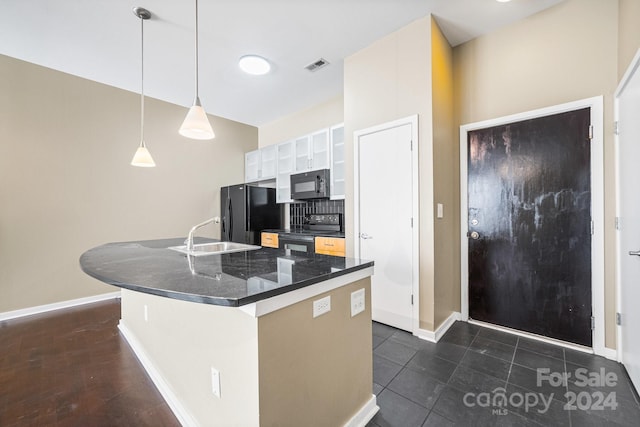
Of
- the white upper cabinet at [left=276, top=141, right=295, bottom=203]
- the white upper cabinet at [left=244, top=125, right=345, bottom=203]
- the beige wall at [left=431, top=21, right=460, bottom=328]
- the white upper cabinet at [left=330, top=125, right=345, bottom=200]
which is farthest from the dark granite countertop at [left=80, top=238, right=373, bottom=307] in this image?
the white upper cabinet at [left=276, top=141, right=295, bottom=203]

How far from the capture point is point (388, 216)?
2621 millimetres

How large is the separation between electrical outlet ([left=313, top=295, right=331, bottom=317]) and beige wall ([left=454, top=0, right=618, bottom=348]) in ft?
7.58

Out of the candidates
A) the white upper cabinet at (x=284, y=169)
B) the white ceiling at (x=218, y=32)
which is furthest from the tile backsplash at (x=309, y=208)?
the white ceiling at (x=218, y=32)

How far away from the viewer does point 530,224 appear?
2354 millimetres

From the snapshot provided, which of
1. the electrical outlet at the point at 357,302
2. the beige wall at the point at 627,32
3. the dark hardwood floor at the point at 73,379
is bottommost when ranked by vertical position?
the dark hardwood floor at the point at 73,379

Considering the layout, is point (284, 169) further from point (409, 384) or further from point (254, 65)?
point (409, 384)

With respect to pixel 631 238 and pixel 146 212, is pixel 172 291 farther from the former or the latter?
pixel 146 212

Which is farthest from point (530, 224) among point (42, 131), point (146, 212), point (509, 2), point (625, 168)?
point (42, 131)

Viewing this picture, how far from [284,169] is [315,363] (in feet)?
11.9

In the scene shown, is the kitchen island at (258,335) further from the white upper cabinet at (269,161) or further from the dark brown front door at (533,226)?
the white upper cabinet at (269,161)

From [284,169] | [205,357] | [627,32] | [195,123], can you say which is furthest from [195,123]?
[627,32]

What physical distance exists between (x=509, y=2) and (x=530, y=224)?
6.18 feet

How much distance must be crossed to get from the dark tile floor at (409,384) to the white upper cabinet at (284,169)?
8.87 feet

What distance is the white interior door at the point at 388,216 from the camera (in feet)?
8.13
